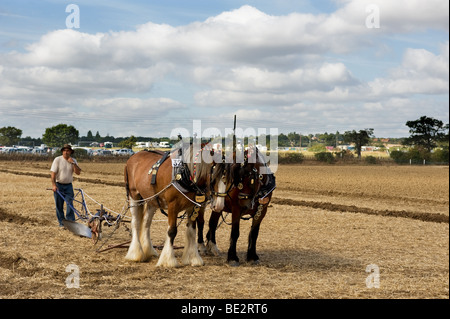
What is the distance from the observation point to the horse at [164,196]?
25.9 ft

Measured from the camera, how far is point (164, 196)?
8.23m

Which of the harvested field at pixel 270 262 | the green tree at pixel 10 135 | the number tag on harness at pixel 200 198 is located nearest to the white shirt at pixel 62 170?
the harvested field at pixel 270 262

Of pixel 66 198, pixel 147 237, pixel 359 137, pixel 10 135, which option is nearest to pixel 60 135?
pixel 10 135

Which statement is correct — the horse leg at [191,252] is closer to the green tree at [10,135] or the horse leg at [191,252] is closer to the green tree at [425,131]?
the green tree at [425,131]

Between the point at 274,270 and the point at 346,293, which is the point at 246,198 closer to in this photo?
the point at 274,270

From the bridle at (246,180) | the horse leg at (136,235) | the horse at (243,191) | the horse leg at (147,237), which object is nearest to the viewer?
the horse at (243,191)

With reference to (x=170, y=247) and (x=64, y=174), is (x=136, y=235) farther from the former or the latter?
(x=64, y=174)

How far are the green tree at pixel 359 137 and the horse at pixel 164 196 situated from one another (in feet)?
292

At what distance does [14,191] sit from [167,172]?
1508cm

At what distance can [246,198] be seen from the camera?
8.11m

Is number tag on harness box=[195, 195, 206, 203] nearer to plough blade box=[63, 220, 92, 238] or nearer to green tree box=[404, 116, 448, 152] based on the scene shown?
plough blade box=[63, 220, 92, 238]

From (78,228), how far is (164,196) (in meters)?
3.31

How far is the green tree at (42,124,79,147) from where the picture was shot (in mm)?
82625
